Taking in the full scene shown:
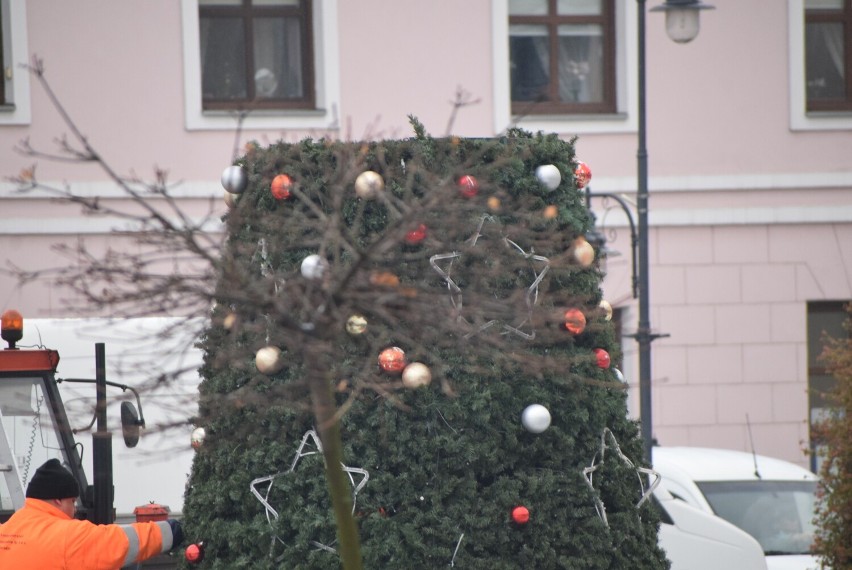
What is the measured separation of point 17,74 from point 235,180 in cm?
933

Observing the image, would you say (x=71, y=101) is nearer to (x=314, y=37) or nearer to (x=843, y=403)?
(x=314, y=37)

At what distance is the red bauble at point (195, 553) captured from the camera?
520 cm

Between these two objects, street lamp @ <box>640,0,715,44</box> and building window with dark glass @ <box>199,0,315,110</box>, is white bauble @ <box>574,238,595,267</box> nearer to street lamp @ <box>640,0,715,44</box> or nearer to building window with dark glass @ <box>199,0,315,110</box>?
street lamp @ <box>640,0,715,44</box>

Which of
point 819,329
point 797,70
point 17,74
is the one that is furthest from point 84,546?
point 797,70

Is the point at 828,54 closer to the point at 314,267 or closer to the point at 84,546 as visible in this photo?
the point at 84,546

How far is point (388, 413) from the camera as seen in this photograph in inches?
195

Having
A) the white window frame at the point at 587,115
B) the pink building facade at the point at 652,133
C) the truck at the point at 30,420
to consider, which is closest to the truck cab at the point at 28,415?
the truck at the point at 30,420

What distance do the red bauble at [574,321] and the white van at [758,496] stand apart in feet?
17.6

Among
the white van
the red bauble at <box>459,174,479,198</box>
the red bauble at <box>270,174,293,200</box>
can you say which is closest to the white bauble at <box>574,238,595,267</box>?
the red bauble at <box>459,174,479,198</box>

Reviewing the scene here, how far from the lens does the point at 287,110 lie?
14.4 metres

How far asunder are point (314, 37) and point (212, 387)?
32.4 feet

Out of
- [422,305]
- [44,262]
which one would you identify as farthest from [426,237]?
[44,262]

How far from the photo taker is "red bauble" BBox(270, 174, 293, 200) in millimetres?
5035

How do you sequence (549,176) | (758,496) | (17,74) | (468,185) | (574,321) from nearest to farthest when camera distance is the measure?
(468,185) < (574,321) < (549,176) < (758,496) < (17,74)
